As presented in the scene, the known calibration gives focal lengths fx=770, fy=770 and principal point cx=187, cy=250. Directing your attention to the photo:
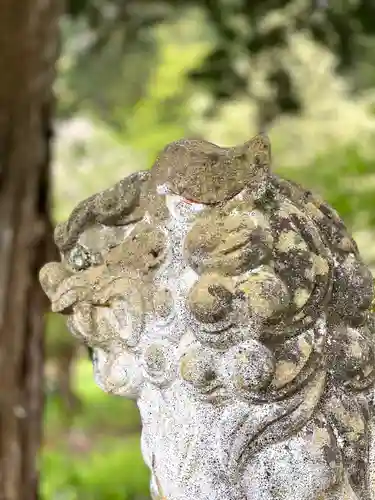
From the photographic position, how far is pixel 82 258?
74 cm

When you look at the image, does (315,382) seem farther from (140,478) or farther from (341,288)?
(140,478)

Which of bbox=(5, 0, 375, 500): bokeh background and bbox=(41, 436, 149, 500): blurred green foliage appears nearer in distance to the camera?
bbox=(5, 0, 375, 500): bokeh background

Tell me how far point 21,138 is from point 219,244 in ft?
3.64

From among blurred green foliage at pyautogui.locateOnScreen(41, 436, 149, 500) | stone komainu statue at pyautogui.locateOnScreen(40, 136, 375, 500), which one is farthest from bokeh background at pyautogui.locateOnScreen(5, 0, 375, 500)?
stone komainu statue at pyautogui.locateOnScreen(40, 136, 375, 500)

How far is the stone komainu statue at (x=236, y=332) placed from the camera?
63cm

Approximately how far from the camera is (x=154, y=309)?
66 centimetres

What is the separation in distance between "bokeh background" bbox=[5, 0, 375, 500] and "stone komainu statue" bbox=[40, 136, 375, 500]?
0.89 m

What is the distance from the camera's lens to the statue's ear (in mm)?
658

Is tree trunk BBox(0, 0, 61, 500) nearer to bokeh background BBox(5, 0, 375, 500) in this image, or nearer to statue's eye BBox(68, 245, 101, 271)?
bokeh background BBox(5, 0, 375, 500)

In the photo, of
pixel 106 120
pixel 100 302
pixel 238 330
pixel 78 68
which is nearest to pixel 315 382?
pixel 238 330

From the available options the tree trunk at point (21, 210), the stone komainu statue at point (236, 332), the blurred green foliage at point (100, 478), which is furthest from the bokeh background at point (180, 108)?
the stone komainu statue at point (236, 332)

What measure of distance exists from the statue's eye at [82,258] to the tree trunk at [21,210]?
0.95 m

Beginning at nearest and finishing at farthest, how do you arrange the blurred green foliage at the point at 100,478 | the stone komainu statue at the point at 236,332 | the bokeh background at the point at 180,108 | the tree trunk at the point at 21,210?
the stone komainu statue at the point at 236,332
the tree trunk at the point at 21,210
the bokeh background at the point at 180,108
the blurred green foliage at the point at 100,478

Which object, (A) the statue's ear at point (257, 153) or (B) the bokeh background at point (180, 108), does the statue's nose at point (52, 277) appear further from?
(B) the bokeh background at point (180, 108)
